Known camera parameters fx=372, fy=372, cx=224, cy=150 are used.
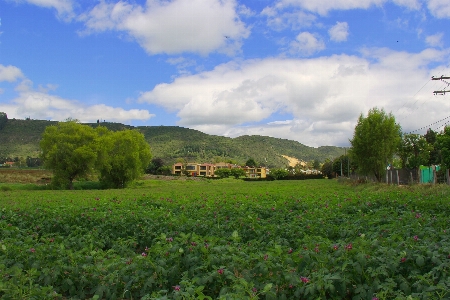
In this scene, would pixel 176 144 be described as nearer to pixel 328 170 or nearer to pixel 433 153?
pixel 328 170

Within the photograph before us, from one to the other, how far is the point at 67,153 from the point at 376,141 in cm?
4007

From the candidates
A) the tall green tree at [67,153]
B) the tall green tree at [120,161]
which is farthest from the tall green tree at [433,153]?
the tall green tree at [67,153]

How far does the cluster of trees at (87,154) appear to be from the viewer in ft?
165

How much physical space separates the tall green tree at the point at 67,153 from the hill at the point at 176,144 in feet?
236

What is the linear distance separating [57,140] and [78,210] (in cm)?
4182

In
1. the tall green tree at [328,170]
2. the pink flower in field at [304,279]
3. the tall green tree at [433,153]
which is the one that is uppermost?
the tall green tree at [433,153]

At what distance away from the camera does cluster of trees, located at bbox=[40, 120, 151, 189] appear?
50312 mm

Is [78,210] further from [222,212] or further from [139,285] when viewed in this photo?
[139,285]

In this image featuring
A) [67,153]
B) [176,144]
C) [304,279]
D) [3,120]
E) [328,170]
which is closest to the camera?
[304,279]

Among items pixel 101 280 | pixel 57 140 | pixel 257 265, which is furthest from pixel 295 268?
pixel 57 140

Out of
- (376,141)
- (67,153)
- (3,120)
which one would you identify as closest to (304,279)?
(376,141)

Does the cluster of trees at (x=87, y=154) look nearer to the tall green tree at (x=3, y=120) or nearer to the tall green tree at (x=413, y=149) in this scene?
the tall green tree at (x=413, y=149)

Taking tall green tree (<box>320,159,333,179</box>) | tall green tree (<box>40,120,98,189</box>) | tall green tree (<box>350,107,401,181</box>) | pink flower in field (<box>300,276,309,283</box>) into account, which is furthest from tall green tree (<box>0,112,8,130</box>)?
pink flower in field (<box>300,276,309,283</box>)

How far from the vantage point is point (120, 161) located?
5722 cm
